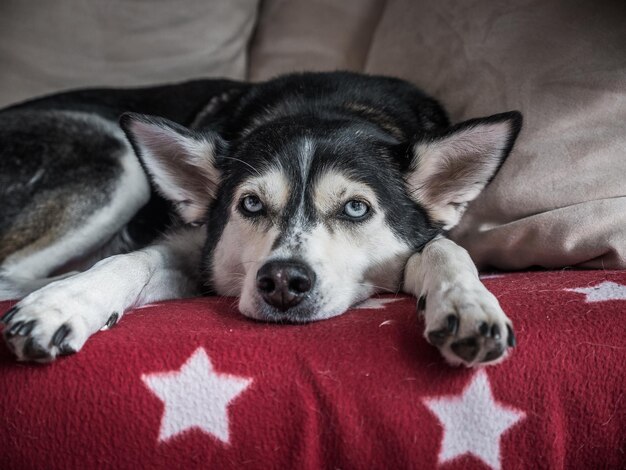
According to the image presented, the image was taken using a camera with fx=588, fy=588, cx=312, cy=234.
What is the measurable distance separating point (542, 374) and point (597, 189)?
700mm

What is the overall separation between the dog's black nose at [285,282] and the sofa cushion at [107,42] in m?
1.94

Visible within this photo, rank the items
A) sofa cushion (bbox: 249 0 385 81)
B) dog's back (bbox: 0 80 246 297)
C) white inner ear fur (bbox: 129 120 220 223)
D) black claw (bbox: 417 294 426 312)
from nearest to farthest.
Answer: black claw (bbox: 417 294 426 312) → white inner ear fur (bbox: 129 120 220 223) → dog's back (bbox: 0 80 246 297) → sofa cushion (bbox: 249 0 385 81)

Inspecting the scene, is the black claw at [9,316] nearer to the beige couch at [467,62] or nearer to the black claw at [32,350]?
the black claw at [32,350]

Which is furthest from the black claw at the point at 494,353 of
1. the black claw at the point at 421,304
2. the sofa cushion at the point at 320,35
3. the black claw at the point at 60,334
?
the sofa cushion at the point at 320,35

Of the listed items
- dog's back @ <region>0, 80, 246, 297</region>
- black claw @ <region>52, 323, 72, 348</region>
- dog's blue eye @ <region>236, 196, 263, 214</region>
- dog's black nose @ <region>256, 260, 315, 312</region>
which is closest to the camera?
black claw @ <region>52, 323, 72, 348</region>

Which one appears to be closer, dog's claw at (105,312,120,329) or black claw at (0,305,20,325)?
black claw at (0,305,20,325)

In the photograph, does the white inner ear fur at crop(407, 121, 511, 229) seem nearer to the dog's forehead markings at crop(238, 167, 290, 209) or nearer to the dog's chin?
the dog's forehead markings at crop(238, 167, 290, 209)

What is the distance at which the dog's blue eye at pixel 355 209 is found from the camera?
1622 millimetres

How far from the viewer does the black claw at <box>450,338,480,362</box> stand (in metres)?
1.08

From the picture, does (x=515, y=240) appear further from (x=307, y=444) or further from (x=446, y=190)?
(x=307, y=444)

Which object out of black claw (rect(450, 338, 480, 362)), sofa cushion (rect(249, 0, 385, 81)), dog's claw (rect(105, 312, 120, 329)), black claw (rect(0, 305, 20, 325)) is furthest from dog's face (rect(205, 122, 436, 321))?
sofa cushion (rect(249, 0, 385, 81))

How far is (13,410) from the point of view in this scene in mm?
1146

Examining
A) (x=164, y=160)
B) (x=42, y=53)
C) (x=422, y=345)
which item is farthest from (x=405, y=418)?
(x=42, y=53)

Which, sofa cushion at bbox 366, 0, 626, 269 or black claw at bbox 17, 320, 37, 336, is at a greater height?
sofa cushion at bbox 366, 0, 626, 269
